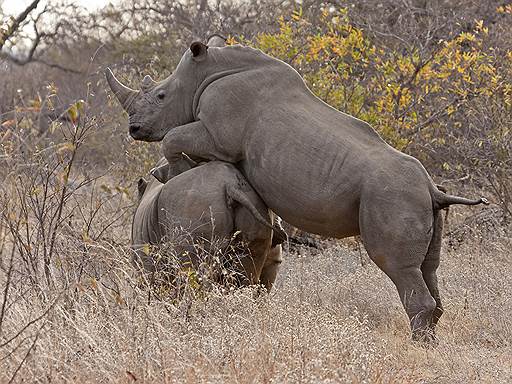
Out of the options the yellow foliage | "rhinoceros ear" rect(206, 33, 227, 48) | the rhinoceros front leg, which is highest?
"rhinoceros ear" rect(206, 33, 227, 48)

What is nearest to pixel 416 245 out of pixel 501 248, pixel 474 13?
pixel 501 248

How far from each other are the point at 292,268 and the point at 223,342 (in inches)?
175

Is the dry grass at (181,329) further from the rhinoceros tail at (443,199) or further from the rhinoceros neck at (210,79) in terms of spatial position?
the rhinoceros tail at (443,199)

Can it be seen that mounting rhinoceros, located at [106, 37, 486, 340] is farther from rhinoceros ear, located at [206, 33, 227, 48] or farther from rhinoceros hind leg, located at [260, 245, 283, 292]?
rhinoceros hind leg, located at [260, 245, 283, 292]

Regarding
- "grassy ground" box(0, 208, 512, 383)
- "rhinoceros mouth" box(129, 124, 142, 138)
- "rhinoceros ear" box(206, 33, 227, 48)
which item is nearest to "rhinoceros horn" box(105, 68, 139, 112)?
"rhinoceros mouth" box(129, 124, 142, 138)

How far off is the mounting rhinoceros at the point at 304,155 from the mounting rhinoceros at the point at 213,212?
13 cm

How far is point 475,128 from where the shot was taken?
11.7m

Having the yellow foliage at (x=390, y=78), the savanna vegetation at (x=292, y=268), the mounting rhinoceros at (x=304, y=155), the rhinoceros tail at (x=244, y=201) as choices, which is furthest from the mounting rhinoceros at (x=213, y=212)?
the yellow foliage at (x=390, y=78)

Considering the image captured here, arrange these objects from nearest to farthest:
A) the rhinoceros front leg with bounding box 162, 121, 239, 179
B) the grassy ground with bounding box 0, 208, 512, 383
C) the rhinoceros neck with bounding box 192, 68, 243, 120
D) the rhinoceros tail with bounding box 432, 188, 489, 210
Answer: the grassy ground with bounding box 0, 208, 512, 383 < the rhinoceros tail with bounding box 432, 188, 489, 210 < the rhinoceros front leg with bounding box 162, 121, 239, 179 < the rhinoceros neck with bounding box 192, 68, 243, 120

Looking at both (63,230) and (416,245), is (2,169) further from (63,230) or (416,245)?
(416,245)

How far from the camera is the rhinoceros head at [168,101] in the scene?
7.56m

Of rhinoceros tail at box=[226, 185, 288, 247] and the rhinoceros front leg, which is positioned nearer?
rhinoceros tail at box=[226, 185, 288, 247]

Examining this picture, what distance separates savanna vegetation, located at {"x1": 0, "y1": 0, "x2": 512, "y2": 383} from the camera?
17.8 ft

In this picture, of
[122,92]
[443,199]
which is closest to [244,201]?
[443,199]
